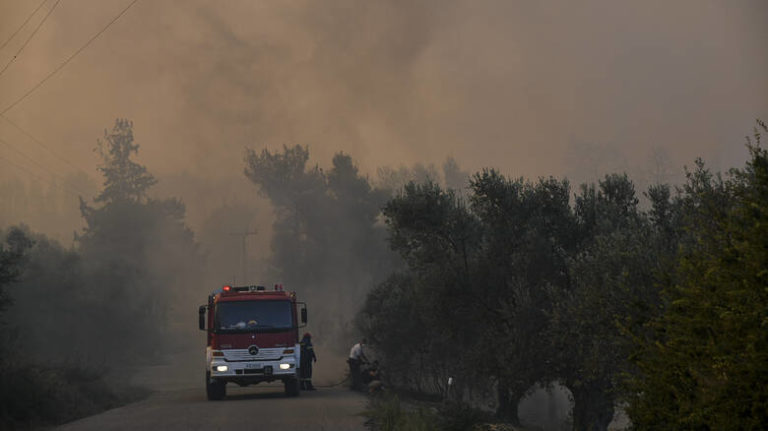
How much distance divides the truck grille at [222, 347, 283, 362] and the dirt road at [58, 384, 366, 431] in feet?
3.90

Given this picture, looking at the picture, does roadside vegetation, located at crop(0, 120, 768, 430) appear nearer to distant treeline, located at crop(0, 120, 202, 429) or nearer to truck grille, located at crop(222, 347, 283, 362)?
distant treeline, located at crop(0, 120, 202, 429)

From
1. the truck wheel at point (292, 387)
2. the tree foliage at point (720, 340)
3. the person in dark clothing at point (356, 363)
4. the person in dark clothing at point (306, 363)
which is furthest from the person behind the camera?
the person in dark clothing at point (306, 363)

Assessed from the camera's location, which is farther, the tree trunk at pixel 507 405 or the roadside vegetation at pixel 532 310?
the tree trunk at pixel 507 405

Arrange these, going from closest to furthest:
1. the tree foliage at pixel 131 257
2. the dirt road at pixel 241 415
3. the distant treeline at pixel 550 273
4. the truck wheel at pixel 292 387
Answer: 1. the distant treeline at pixel 550 273
2. the dirt road at pixel 241 415
3. the truck wheel at pixel 292 387
4. the tree foliage at pixel 131 257

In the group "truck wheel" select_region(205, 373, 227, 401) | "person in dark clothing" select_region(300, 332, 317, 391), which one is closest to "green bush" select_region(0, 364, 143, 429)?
"truck wheel" select_region(205, 373, 227, 401)

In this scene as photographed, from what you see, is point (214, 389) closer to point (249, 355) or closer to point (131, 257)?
point (249, 355)

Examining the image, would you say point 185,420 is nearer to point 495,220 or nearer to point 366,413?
point 366,413

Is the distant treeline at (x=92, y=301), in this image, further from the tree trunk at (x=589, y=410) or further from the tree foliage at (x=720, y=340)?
the tree foliage at (x=720, y=340)

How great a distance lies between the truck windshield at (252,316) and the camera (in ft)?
81.6

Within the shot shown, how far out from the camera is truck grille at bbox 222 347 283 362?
2484 centimetres

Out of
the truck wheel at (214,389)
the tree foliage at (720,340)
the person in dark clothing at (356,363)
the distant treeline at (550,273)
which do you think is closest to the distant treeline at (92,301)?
the truck wheel at (214,389)

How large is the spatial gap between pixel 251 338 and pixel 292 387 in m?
2.33

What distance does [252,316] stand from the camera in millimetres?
24984

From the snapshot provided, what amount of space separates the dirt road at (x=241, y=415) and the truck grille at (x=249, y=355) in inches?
46.8
